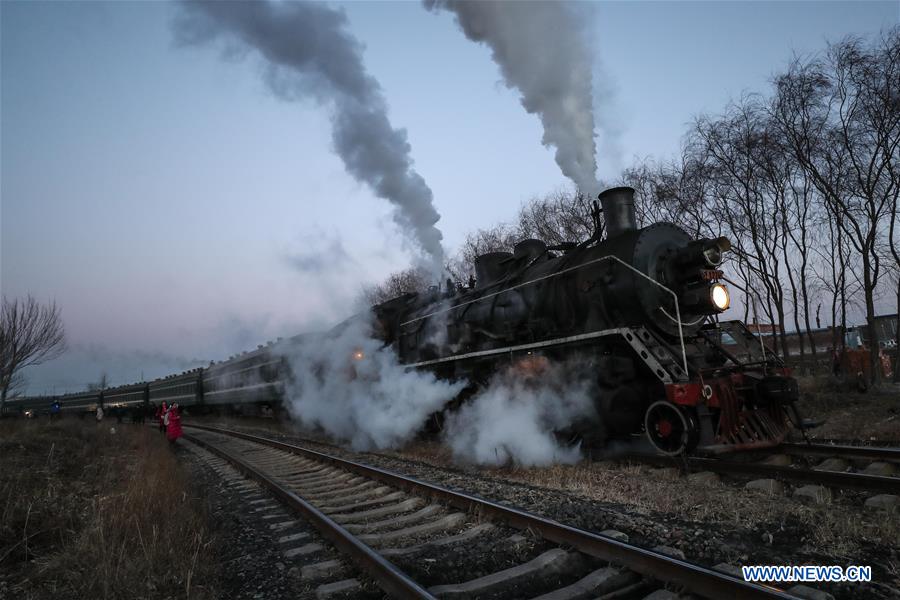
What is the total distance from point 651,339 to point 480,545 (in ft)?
13.0

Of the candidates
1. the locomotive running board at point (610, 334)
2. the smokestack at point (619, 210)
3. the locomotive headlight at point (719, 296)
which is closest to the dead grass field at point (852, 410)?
the locomotive headlight at point (719, 296)

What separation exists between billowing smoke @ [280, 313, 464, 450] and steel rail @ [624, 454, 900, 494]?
13.2ft

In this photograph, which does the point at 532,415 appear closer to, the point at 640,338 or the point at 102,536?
the point at 640,338

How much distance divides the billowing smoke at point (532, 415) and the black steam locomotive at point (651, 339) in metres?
0.27

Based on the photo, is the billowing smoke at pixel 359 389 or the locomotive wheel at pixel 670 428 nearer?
the locomotive wheel at pixel 670 428

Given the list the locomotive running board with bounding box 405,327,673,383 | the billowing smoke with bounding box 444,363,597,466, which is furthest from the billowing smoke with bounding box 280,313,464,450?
the locomotive running board with bounding box 405,327,673,383

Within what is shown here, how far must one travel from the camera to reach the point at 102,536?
14.3ft

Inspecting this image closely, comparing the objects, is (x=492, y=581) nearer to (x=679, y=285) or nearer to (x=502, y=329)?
(x=679, y=285)

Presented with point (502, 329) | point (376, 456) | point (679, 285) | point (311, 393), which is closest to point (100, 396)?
point (311, 393)

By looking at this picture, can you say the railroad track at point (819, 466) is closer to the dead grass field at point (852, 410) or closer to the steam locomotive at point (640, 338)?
the steam locomotive at point (640, 338)

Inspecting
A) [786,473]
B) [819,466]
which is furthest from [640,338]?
[819,466]

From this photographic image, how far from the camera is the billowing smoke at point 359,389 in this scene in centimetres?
1096

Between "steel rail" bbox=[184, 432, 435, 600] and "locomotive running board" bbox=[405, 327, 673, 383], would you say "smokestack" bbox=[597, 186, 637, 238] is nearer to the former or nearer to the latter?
"locomotive running board" bbox=[405, 327, 673, 383]

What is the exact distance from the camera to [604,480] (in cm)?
643
